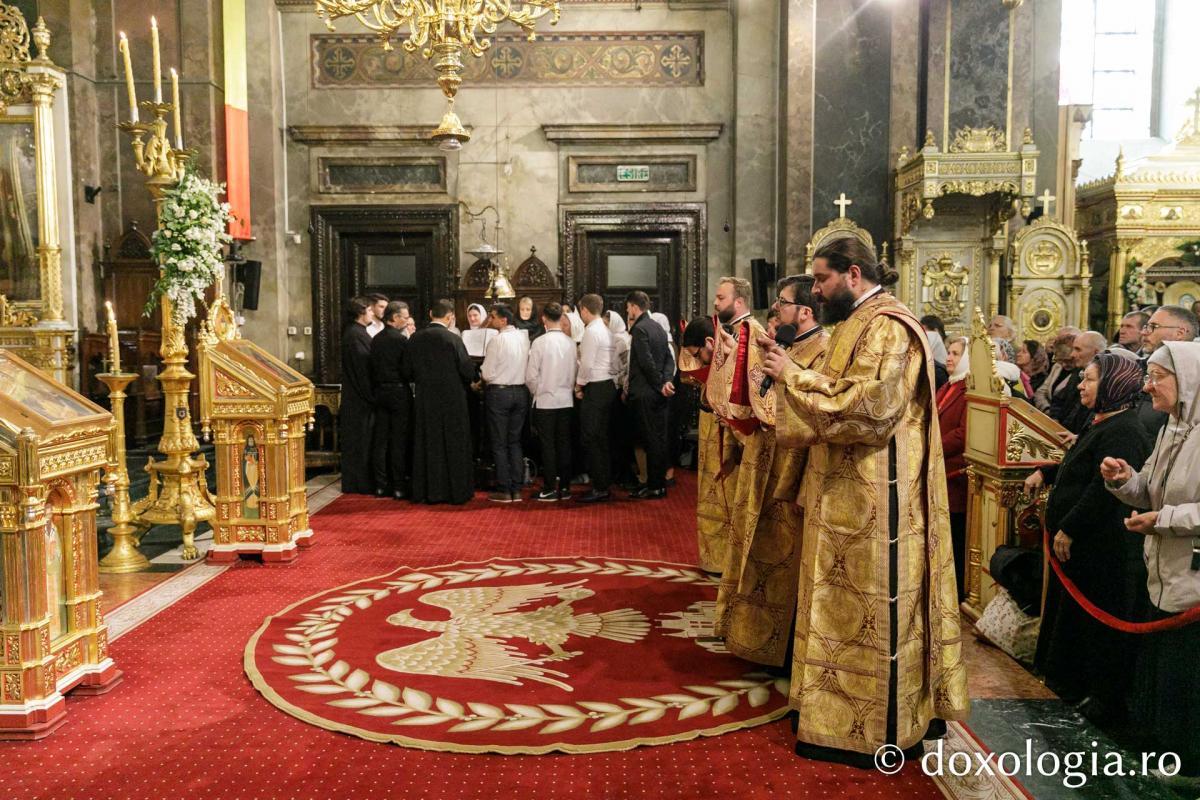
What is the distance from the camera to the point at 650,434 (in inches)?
328

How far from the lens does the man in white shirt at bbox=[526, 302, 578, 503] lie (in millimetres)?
8234

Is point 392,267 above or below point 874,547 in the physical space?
above

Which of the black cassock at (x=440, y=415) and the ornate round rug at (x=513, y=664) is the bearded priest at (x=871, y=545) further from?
the black cassock at (x=440, y=415)

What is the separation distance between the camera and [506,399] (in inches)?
330

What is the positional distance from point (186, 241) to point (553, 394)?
324 cm

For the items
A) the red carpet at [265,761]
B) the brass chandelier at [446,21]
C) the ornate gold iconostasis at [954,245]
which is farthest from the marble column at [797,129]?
the red carpet at [265,761]

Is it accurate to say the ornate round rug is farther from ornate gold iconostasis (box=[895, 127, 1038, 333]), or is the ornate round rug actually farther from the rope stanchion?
ornate gold iconostasis (box=[895, 127, 1038, 333])

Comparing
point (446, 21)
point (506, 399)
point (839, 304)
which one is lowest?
point (506, 399)

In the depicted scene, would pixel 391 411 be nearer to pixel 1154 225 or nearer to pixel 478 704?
pixel 478 704

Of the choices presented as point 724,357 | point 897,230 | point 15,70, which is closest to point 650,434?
point 724,357

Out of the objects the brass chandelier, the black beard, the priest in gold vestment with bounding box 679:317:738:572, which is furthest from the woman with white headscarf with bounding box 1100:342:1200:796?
the brass chandelier

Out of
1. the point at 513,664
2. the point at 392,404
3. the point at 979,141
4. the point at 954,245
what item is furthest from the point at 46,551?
the point at 979,141

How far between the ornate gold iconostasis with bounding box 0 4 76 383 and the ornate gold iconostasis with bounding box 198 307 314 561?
181 inches

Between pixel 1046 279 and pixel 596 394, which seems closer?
pixel 596 394
